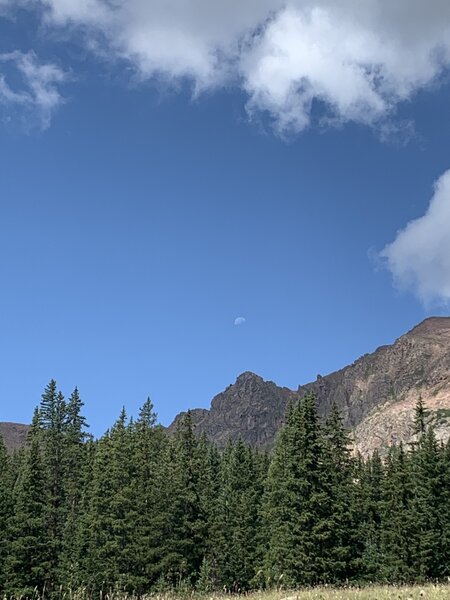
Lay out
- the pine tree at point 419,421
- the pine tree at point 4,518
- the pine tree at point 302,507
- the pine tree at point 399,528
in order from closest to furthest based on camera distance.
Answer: the pine tree at point 302,507
the pine tree at point 4,518
the pine tree at point 399,528
the pine tree at point 419,421

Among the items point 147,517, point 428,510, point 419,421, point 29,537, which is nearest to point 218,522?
point 147,517

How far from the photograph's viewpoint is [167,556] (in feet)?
155

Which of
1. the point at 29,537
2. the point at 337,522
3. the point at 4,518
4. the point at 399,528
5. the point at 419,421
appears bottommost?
the point at 399,528

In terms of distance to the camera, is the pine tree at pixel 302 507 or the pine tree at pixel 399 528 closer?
the pine tree at pixel 302 507

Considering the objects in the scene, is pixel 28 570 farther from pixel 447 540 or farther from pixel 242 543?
pixel 447 540

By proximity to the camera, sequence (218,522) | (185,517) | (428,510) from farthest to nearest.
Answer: (218,522) → (428,510) → (185,517)

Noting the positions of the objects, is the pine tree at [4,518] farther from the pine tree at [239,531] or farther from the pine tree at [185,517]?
the pine tree at [239,531]

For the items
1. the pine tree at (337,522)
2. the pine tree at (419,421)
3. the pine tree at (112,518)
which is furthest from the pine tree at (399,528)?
the pine tree at (112,518)

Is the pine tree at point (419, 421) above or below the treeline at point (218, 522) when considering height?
above

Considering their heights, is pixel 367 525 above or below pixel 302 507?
below

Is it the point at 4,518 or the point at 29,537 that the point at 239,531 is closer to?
the point at 29,537

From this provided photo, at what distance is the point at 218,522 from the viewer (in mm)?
57969

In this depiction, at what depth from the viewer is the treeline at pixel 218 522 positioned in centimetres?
4500

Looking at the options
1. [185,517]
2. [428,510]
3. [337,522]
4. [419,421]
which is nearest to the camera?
[337,522]
